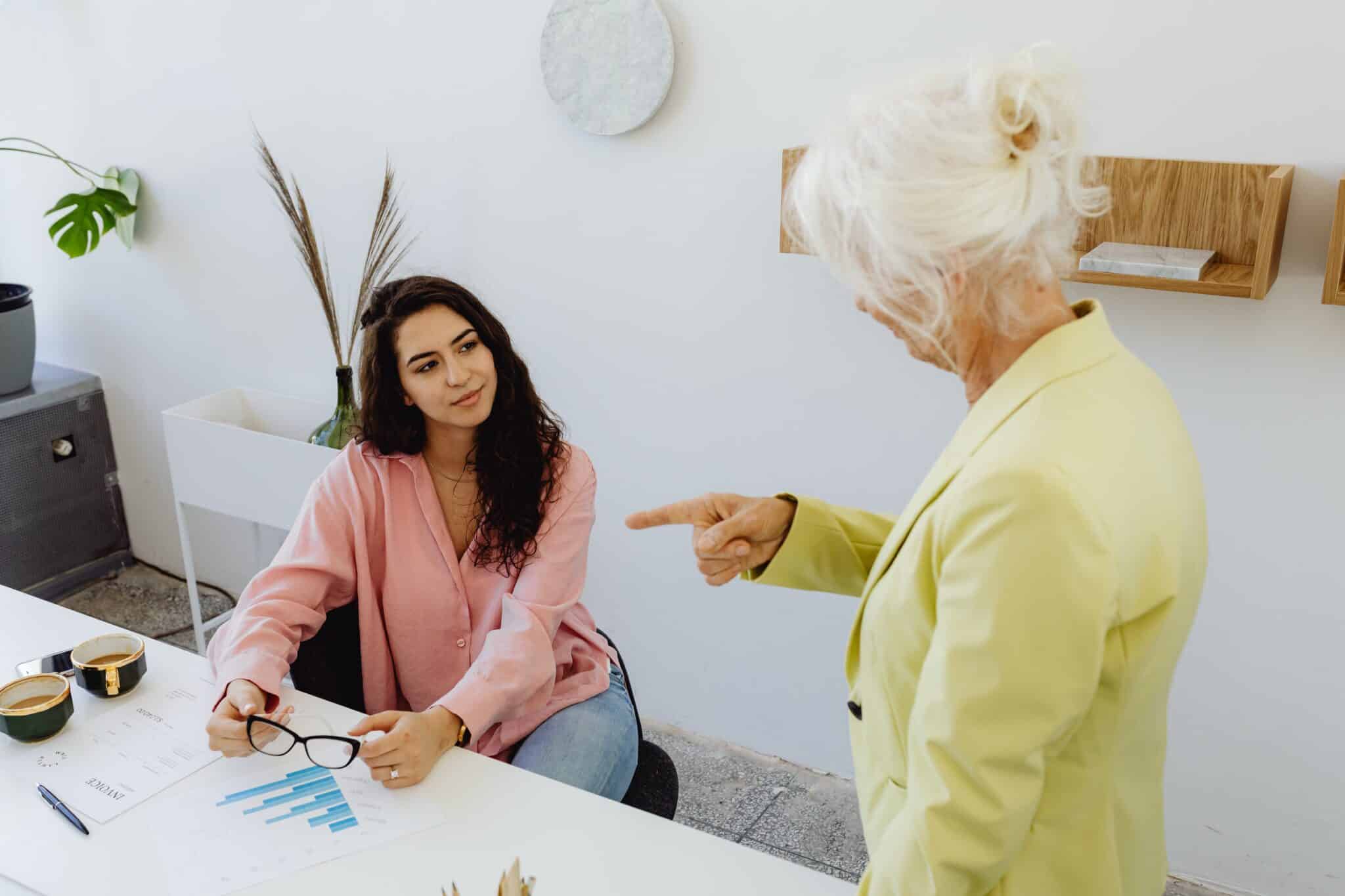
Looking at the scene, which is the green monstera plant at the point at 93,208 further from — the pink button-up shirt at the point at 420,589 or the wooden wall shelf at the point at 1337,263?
the wooden wall shelf at the point at 1337,263

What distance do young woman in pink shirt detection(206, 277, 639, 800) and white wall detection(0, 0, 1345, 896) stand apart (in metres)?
0.68

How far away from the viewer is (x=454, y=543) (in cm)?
189

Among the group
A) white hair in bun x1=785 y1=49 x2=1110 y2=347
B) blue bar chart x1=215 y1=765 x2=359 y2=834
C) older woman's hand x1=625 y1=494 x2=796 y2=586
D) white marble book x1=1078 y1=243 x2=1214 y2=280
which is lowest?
blue bar chart x1=215 y1=765 x2=359 y2=834

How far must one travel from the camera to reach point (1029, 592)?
0.88 m

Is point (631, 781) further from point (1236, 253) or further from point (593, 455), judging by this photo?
point (1236, 253)

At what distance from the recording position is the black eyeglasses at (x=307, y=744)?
147cm

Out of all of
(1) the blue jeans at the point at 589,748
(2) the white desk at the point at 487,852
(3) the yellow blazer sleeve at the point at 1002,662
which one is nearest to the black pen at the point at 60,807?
(2) the white desk at the point at 487,852

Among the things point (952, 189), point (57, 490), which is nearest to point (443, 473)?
point (952, 189)

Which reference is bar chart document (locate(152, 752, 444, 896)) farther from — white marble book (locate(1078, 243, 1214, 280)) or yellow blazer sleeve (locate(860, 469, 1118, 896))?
white marble book (locate(1078, 243, 1214, 280))

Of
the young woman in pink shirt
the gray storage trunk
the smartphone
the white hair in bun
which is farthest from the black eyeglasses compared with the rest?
the gray storage trunk

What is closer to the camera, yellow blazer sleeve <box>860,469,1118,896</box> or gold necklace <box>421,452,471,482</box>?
yellow blazer sleeve <box>860,469,1118,896</box>

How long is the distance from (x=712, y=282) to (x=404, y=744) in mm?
1342

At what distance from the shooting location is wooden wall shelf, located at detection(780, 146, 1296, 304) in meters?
1.79

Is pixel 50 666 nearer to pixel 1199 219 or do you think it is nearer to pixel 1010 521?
pixel 1010 521
